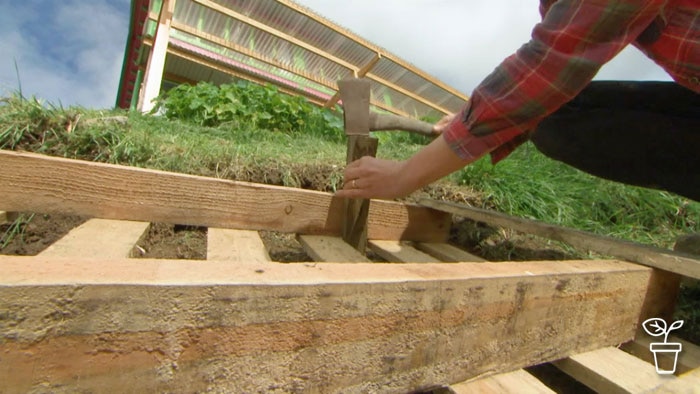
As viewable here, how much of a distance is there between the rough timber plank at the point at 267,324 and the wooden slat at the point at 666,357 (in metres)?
0.42

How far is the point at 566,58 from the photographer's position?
96cm

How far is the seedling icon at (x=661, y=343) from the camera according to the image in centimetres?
111

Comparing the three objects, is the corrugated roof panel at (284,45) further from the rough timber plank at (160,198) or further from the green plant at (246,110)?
the rough timber plank at (160,198)

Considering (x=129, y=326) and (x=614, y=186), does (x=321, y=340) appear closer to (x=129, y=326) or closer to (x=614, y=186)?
(x=129, y=326)

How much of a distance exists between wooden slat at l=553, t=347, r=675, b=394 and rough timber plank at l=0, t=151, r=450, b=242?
0.94m

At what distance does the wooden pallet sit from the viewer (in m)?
0.49

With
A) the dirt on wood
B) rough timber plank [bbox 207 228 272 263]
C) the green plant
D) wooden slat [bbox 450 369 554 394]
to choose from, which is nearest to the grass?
the dirt on wood

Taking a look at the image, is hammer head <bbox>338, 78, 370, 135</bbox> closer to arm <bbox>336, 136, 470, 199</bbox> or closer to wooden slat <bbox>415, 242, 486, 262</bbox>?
arm <bbox>336, 136, 470, 199</bbox>

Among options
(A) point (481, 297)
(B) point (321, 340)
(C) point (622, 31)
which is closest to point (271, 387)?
(B) point (321, 340)

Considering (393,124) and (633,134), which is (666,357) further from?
(393,124)

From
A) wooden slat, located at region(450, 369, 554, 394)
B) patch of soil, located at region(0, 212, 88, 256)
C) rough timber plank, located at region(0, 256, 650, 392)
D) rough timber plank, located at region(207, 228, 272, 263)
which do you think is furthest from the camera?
patch of soil, located at region(0, 212, 88, 256)

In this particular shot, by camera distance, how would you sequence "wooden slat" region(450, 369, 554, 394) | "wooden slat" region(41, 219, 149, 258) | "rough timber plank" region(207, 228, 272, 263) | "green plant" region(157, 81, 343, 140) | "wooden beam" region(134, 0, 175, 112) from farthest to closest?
"wooden beam" region(134, 0, 175, 112)
"green plant" region(157, 81, 343, 140)
"rough timber plank" region(207, 228, 272, 263)
"wooden slat" region(41, 219, 149, 258)
"wooden slat" region(450, 369, 554, 394)

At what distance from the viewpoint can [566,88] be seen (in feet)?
3.23

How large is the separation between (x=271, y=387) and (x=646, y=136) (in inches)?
68.0
